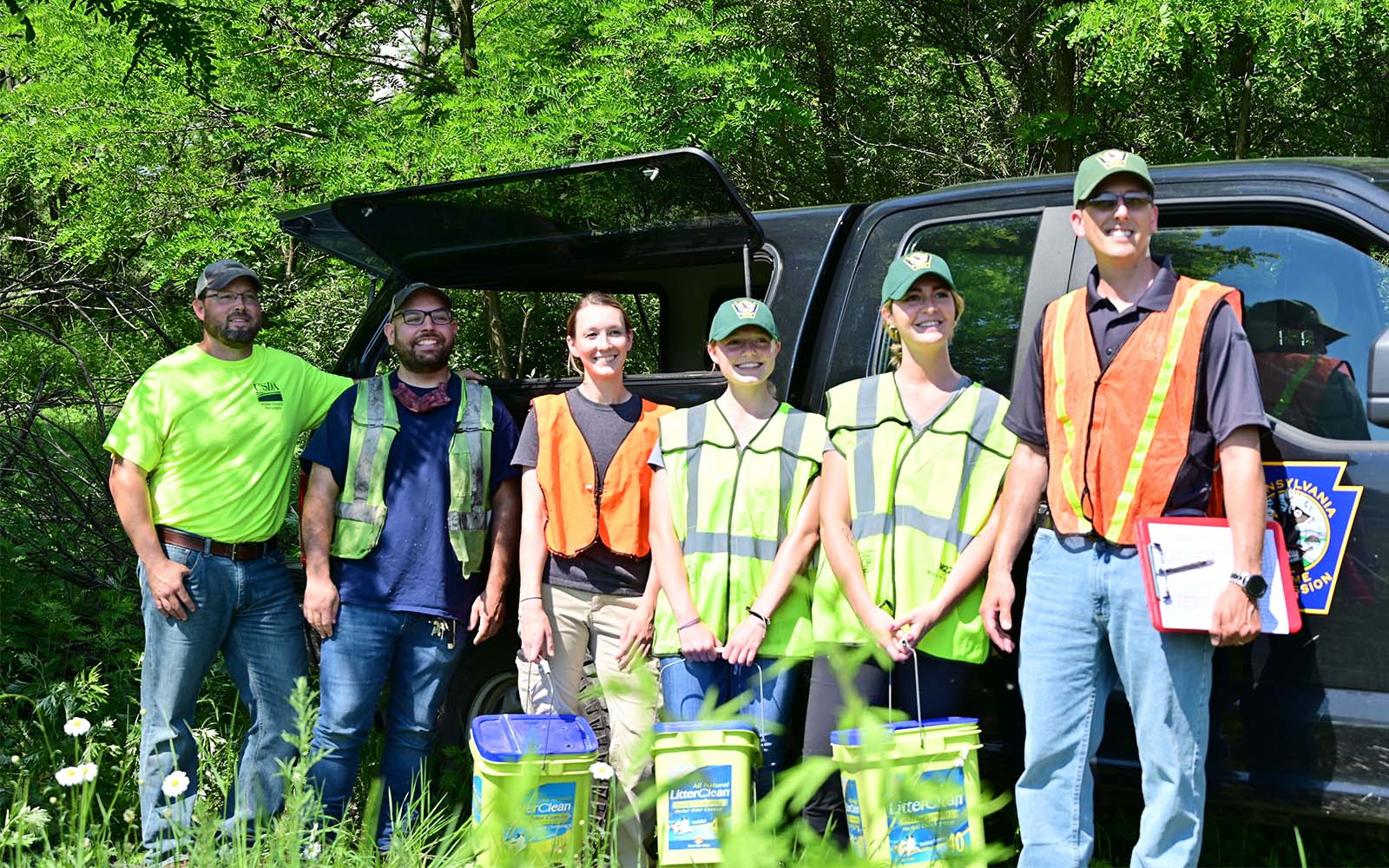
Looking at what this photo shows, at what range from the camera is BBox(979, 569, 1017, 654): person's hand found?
10.7 feet

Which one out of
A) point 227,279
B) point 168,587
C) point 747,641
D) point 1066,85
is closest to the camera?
point 747,641

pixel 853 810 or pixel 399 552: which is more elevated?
pixel 399 552

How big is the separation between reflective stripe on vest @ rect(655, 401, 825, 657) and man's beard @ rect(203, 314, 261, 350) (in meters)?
1.63

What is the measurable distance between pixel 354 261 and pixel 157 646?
1767mm

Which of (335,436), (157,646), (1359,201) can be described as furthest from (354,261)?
(1359,201)

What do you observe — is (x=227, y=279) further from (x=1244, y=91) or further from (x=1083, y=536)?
(x=1244, y=91)

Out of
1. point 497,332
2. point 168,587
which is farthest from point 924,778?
point 497,332

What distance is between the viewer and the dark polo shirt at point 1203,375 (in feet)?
9.49

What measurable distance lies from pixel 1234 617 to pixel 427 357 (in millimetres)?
2530

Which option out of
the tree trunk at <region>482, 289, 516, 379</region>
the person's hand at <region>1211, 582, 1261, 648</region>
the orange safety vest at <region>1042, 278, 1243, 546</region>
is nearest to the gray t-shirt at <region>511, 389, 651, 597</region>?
the orange safety vest at <region>1042, 278, 1243, 546</region>

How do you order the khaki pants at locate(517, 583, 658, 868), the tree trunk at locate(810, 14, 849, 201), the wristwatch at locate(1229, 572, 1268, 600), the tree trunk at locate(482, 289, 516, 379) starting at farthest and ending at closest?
the tree trunk at locate(810, 14, 849, 201) < the tree trunk at locate(482, 289, 516, 379) < the khaki pants at locate(517, 583, 658, 868) < the wristwatch at locate(1229, 572, 1268, 600)

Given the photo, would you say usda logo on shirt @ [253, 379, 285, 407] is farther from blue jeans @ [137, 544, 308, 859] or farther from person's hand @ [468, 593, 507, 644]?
person's hand @ [468, 593, 507, 644]

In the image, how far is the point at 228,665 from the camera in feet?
14.2

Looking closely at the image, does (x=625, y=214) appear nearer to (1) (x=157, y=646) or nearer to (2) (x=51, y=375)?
(1) (x=157, y=646)
